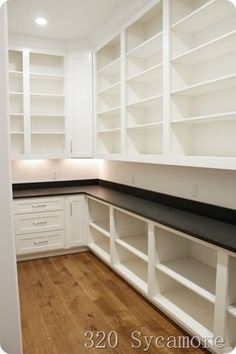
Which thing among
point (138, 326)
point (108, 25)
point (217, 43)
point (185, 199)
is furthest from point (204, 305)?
point (108, 25)

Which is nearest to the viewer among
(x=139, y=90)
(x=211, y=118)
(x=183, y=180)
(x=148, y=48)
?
(x=211, y=118)

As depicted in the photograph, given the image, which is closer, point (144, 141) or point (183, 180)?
point (183, 180)

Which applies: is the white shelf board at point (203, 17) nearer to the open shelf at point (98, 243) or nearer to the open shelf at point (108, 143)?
the open shelf at point (108, 143)

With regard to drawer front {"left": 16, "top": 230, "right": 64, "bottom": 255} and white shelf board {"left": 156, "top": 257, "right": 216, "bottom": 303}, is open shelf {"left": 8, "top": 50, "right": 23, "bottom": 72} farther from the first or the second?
white shelf board {"left": 156, "top": 257, "right": 216, "bottom": 303}

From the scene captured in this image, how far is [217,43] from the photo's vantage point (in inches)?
79.1

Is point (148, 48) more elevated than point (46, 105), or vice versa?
point (148, 48)

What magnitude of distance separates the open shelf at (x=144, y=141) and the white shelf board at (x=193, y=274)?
3.96ft

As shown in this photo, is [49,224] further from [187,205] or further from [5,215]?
[5,215]

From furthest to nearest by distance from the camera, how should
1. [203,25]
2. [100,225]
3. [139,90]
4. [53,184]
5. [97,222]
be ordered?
[53,184], [97,222], [100,225], [139,90], [203,25]

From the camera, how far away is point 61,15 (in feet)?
10.3

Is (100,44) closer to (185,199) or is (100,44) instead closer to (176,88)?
(176,88)

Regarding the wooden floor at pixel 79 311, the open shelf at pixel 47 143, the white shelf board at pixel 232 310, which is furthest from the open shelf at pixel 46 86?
the white shelf board at pixel 232 310

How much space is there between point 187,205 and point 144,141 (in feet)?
3.32

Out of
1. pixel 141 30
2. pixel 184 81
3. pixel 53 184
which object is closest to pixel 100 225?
pixel 53 184
